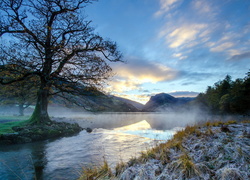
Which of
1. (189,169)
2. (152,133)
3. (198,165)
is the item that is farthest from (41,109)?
(198,165)

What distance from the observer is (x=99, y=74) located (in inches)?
615

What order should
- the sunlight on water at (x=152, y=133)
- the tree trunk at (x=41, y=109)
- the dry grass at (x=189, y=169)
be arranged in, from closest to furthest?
the dry grass at (x=189, y=169)
the sunlight on water at (x=152, y=133)
the tree trunk at (x=41, y=109)

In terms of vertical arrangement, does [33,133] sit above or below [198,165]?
below

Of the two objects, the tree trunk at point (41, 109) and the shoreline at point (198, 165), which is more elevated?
the tree trunk at point (41, 109)

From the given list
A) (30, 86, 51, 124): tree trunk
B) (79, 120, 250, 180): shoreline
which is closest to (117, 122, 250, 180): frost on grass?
(79, 120, 250, 180): shoreline

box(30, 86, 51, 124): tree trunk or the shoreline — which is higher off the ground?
box(30, 86, 51, 124): tree trunk

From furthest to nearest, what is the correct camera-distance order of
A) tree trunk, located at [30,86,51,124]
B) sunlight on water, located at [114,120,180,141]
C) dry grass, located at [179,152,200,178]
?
tree trunk, located at [30,86,51,124], sunlight on water, located at [114,120,180,141], dry grass, located at [179,152,200,178]

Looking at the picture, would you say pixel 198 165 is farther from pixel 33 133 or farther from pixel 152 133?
pixel 33 133

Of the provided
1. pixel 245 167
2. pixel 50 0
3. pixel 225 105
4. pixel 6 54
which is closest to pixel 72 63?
pixel 6 54

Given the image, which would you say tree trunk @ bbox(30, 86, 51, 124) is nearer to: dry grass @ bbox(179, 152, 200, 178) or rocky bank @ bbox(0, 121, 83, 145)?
rocky bank @ bbox(0, 121, 83, 145)

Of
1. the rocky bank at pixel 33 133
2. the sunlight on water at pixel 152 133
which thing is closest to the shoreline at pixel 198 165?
the sunlight on water at pixel 152 133

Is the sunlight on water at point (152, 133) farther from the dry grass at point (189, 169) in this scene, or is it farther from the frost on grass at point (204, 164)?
the dry grass at point (189, 169)

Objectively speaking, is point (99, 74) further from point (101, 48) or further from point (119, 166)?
point (119, 166)

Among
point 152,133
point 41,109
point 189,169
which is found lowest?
point 152,133
